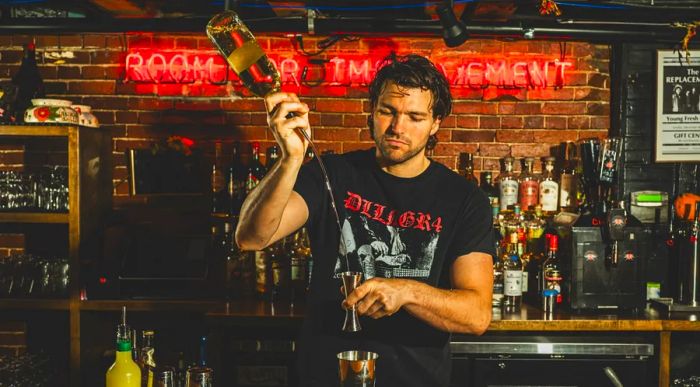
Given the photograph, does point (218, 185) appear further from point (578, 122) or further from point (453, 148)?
point (578, 122)

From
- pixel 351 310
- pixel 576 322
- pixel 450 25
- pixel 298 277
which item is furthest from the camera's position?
pixel 298 277

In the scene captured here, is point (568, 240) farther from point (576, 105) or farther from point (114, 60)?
point (114, 60)

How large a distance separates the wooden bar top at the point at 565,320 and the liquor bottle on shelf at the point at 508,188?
79 cm

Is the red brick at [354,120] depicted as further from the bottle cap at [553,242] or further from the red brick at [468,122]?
the bottle cap at [553,242]

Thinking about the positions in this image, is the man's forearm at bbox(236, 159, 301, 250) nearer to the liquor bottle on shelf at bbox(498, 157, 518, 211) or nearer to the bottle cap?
the bottle cap

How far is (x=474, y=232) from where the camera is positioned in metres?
2.09

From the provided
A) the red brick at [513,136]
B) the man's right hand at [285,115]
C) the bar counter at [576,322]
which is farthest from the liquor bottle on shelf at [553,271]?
the man's right hand at [285,115]

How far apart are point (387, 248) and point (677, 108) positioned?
265 centimetres

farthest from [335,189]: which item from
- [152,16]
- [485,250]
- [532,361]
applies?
[152,16]

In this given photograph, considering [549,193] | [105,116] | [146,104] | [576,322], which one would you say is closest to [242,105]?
[146,104]

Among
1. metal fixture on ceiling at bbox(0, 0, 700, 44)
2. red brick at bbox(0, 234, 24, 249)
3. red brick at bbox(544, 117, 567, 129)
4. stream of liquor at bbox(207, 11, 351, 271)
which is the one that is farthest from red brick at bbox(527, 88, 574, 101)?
red brick at bbox(0, 234, 24, 249)

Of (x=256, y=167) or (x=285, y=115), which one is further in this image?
(x=256, y=167)

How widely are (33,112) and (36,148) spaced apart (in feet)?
1.80

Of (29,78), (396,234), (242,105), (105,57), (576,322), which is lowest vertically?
(576,322)
